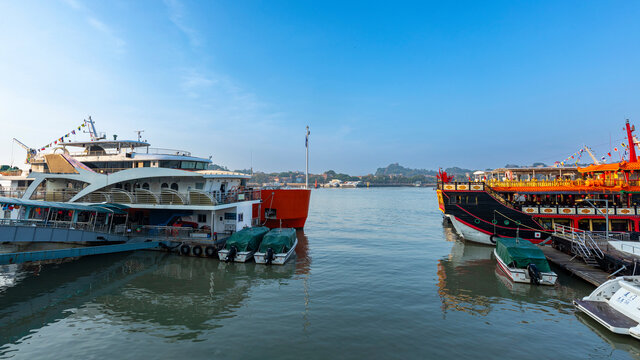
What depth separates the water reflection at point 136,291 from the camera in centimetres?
1283

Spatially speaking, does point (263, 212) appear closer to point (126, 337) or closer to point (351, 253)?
point (351, 253)

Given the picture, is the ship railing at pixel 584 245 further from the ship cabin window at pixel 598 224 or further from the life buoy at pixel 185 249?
the life buoy at pixel 185 249

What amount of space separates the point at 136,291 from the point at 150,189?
1279cm

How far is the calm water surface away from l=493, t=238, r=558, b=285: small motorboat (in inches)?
23.8

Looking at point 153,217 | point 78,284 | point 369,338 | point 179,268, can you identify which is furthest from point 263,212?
point 369,338

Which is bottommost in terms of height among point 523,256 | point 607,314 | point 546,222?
point 607,314

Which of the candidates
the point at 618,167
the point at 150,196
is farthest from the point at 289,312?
the point at 618,167

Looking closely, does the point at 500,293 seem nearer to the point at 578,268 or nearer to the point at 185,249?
the point at 578,268

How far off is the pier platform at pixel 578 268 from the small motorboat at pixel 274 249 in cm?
1807

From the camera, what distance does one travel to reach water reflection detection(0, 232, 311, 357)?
12828 millimetres

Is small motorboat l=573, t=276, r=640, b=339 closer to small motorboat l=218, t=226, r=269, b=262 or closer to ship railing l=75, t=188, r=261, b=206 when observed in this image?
small motorboat l=218, t=226, r=269, b=262

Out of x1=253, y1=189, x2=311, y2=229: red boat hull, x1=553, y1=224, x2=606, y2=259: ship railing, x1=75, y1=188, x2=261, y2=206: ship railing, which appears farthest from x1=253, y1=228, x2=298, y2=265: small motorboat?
x1=553, y1=224, x2=606, y2=259: ship railing

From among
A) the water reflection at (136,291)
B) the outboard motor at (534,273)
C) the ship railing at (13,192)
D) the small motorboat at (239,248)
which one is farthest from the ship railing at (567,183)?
the ship railing at (13,192)

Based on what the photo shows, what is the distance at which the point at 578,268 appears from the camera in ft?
62.2
